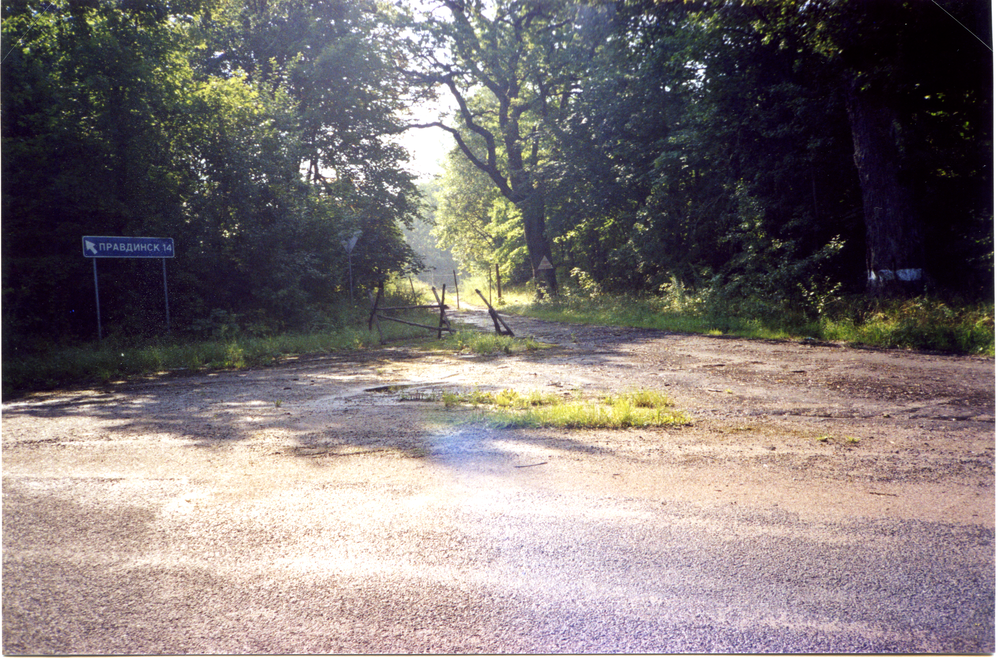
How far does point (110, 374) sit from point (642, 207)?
18286mm

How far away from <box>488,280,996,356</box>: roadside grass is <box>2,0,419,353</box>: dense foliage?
9.45m

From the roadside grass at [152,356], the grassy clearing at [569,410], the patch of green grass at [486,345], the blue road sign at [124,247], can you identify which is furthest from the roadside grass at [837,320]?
the blue road sign at [124,247]

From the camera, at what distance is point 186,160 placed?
15625mm

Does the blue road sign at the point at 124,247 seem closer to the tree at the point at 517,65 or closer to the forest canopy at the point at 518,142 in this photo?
the forest canopy at the point at 518,142

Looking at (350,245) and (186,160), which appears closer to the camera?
(186,160)

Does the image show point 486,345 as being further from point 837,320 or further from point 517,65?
point 517,65

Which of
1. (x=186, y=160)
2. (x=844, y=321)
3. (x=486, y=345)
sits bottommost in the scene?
(x=486, y=345)

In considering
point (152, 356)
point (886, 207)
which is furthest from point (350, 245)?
point (886, 207)

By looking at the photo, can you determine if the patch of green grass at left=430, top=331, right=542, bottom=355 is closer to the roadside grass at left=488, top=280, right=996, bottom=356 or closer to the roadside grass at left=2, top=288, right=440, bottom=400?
the roadside grass at left=2, top=288, right=440, bottom=400

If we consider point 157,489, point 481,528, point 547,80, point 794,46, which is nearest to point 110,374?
point 157,489

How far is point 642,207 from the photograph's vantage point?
23094mm

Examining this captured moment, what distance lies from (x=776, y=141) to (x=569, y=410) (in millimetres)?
13196

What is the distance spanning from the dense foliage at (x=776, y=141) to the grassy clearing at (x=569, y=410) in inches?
123

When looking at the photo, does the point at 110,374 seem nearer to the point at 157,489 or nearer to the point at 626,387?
the point at 157,489
